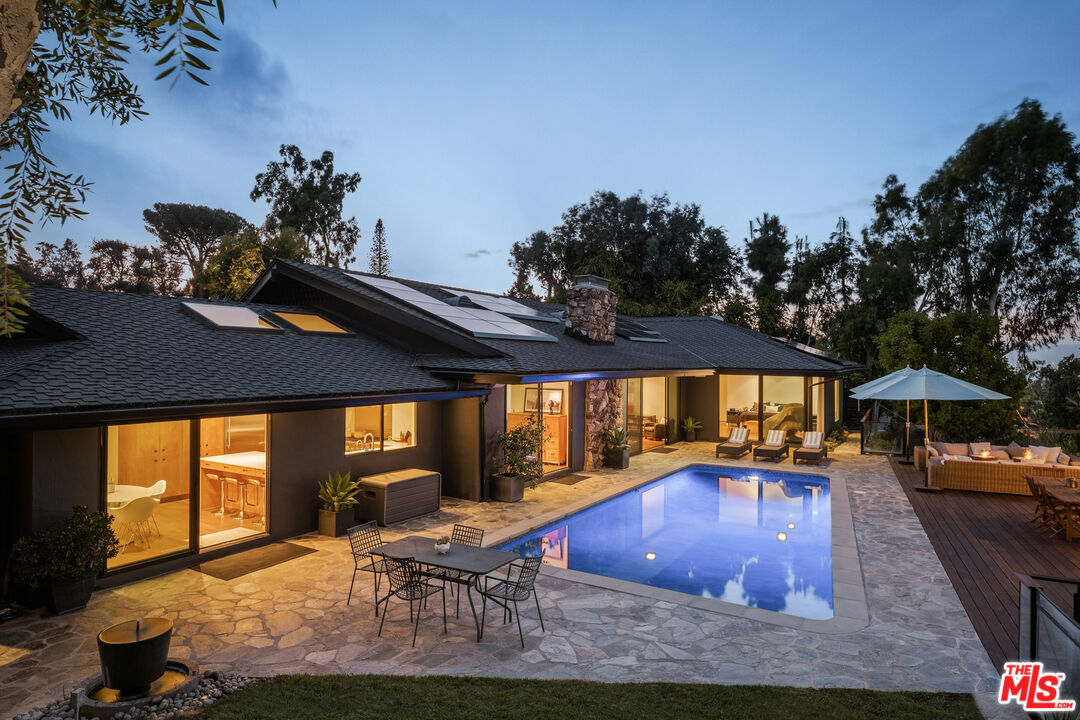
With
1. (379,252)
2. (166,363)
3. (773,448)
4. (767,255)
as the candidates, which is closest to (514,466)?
(166,363)

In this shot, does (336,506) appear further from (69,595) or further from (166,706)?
(166,706)

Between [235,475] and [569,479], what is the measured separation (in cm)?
761

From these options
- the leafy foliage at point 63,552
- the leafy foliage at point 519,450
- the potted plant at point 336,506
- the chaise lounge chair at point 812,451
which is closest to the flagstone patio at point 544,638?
the leafy foliage at point 63,552

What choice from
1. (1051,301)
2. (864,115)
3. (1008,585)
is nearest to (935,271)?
A: (1051,301)

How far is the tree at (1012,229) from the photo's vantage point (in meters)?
25.6

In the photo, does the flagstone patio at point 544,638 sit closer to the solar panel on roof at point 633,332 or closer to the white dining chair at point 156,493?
the white dining chair at point 156,493

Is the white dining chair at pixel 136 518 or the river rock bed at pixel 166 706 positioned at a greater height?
the white dining chair at pixel 136 518

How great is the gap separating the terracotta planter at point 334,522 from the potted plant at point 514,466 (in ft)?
10.6

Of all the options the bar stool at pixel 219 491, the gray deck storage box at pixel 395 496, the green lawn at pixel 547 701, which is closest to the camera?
the green lawn at pixel 547 701

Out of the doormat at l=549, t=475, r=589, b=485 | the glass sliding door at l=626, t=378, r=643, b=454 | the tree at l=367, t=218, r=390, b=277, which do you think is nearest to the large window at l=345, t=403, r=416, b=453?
the doormat at l=549, t=475, r=589, b=485

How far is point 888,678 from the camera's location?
544cm

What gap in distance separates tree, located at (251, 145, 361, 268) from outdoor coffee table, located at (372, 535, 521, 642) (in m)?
37.2

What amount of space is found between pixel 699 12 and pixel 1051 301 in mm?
20394

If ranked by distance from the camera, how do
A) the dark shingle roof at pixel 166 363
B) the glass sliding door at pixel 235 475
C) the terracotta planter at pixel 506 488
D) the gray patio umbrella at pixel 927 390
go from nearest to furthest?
the dark shingle roof at pixel 166 363
the glass sliding door at pixel 235 475
the terracotta planter at pixel 506 488
the gray patio umbrella at pixel 927 390
